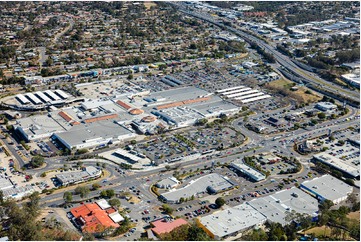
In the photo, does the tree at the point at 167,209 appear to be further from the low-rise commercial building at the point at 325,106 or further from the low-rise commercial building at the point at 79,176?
the low-rise commercial building at the point at 325,106

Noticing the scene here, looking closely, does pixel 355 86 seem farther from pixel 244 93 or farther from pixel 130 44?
pixel 130 44

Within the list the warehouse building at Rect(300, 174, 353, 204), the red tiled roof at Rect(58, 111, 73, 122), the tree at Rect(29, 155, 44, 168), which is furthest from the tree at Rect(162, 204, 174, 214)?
the red tiled roof at Rect(58, 111, 73, 122)

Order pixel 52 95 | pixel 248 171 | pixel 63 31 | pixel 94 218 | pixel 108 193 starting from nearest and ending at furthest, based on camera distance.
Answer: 1. pixel 94 218
2. pixel 108 193
3. pixel 248 171
4. pixel 52 95
5. pixel 63 31

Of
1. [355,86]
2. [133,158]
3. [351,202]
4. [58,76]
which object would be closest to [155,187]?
[133,158]

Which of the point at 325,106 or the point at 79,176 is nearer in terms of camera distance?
the point at 79,176

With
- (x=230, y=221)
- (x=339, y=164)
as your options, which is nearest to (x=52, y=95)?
(x=230, y=221)

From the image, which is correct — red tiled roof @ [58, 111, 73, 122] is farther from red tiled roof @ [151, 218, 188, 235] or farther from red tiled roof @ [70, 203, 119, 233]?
red tiled roof @ [151, 218, 188, 235]

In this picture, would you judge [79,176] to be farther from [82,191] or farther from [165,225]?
[165,225]
